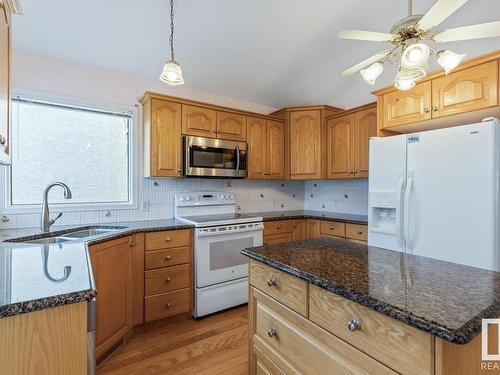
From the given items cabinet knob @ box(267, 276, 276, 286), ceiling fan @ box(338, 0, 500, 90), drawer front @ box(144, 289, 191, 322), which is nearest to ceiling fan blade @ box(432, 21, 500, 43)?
ceiling fan @ box(338, 0, 500, 90)

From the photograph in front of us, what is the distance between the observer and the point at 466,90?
6.74ft

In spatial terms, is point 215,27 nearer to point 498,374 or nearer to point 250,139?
point 250,139

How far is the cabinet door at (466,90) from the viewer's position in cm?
193

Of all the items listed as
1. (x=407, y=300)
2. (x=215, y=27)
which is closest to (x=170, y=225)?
(x=215, y=27)

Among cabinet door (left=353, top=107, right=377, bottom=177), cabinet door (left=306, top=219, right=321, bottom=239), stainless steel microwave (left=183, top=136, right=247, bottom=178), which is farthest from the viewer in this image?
cabinet door (left=306, top=219, right=321, bottom=239)

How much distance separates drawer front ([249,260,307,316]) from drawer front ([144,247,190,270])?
1.32 m

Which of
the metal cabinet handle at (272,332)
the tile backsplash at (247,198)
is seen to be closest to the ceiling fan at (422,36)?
the metal cabinet handle at (272,332)

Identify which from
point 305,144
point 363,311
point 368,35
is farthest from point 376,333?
point 305,144

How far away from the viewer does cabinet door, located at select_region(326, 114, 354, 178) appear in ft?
10.6

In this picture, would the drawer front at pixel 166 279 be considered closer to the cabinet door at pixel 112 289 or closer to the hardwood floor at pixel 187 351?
the cabinet door at pixel 112 289

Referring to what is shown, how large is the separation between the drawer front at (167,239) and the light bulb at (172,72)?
1350 mm

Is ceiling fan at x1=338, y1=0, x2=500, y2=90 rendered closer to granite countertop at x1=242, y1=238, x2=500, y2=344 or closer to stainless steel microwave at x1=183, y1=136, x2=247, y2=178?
granite countertop at x1=242, y1=238, x2=500, y2=344

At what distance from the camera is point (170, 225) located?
2.54 metres

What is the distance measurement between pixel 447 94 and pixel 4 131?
301cm
